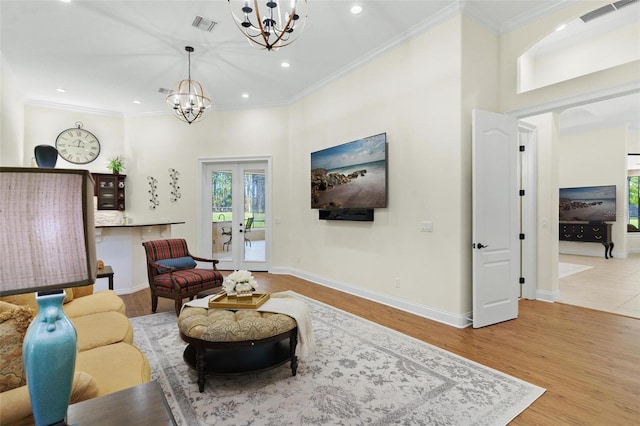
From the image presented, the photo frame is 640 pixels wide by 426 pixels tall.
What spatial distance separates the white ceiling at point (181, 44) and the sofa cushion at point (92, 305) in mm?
3171

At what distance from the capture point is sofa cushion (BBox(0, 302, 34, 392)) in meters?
1.28

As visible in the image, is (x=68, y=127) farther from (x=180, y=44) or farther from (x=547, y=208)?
(x=547, y=208)

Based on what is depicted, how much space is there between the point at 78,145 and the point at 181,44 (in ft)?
13.6

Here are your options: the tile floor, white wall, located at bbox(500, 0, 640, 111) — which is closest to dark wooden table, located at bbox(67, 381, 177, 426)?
white wall, located at bbox(500, 0, 640, 111)

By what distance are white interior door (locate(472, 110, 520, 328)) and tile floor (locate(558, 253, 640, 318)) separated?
154cm

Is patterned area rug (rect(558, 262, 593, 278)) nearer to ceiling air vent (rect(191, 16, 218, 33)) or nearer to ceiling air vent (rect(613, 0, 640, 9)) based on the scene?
ceiling air vent (rect(613, 0, 640, 9))

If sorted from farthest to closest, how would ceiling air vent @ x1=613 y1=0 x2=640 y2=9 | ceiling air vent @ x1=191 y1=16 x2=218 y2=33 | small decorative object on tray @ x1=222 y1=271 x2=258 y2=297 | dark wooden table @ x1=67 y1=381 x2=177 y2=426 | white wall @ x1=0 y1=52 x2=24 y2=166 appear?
white wall @ x1=0 y1=52 x2=24 y2=166
ceiling air vent @ x1=191 y1=16 x2=218 y2=33
ceiling air vent @ x1=613 y1=0 x2=640 y2=9
small decorative object on tray @ x1=222 y1=271 x2=258 y2=297
dark wooden table @ x1=67 y1=381 x2=177 y2=426

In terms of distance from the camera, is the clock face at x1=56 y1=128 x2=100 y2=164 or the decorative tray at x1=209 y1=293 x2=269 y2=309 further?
the clock face at x1=56 y1=128 x2=100 y2=164

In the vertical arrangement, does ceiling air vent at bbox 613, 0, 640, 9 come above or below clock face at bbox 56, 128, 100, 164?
above

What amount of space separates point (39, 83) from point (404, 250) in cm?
688

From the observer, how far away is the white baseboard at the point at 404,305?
3.66 m

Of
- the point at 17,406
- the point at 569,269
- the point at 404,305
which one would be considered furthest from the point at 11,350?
the point at 569,269

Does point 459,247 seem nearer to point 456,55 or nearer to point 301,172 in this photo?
point 456,55

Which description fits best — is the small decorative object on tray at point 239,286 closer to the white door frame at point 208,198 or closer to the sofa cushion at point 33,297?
the sofa cushion at point 33,297
